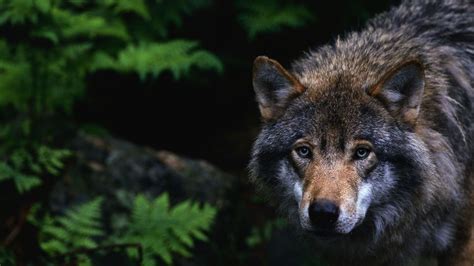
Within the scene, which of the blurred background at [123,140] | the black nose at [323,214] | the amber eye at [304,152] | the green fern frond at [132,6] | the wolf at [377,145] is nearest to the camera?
the black nose at [323,214]

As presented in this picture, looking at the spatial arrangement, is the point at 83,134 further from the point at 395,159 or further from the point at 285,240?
the point at 395,159

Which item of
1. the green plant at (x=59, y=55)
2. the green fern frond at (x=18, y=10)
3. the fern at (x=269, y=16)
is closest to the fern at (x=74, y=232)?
the green plant at (x=59, y=55)

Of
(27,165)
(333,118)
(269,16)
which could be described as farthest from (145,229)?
(269,16)

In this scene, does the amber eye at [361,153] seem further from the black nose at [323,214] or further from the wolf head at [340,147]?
the black nose at [323,214]

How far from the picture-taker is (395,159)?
5.73 m

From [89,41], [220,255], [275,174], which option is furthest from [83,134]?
[275,174]

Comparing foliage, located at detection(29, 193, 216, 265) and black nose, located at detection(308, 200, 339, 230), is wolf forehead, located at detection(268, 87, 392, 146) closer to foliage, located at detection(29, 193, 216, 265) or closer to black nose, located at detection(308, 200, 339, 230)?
black nose, located at detection(308, 200, 339, 230)

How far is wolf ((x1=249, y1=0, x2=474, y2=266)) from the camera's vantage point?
5598 millimetres

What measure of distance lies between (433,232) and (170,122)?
5.27 m

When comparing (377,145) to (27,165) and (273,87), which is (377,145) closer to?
(273,87)

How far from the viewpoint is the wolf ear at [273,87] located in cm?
603

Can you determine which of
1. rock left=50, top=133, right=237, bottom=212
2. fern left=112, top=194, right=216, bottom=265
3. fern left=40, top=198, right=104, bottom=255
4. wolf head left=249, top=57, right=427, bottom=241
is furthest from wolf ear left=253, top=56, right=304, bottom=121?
rock left=50, top=133, right=237, bottom=212

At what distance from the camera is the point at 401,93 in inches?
230

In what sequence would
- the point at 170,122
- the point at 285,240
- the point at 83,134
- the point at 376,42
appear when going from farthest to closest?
the point at 170,122
the point at 83,134
the point at 285,240
the point at 376,42
